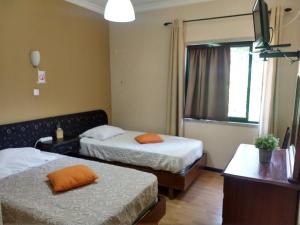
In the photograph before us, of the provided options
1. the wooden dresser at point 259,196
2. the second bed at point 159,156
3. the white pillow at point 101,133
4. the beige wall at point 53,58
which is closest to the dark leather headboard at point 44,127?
the beige wall at point 53,58

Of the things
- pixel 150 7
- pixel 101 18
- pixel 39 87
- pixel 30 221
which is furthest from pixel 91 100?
pixel 30 221

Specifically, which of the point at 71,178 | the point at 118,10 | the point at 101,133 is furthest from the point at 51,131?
the point at 118,10

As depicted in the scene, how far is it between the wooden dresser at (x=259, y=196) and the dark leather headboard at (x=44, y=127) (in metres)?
2.60

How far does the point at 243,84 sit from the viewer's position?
371 cm

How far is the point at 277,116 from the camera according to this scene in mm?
3359

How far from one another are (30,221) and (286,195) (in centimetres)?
192

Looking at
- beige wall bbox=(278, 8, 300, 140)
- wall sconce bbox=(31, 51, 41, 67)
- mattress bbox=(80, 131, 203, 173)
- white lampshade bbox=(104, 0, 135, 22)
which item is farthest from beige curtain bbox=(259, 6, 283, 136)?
wall sconce bbox=(31, 51, 41, 67)

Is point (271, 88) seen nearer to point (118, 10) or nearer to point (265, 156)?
point (265, 156)

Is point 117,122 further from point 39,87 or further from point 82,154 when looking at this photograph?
point 39,87

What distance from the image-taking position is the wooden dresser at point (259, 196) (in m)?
1.80

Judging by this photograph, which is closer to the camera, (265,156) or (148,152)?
(265,156)

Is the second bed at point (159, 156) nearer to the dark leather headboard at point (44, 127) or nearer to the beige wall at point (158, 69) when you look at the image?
the dark leather headboard at point (44, 127)

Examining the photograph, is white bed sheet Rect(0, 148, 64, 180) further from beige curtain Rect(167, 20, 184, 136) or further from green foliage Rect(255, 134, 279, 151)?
green foliage Rect(255, 134, 279, 151)

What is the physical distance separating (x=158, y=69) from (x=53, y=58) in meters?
1.80
